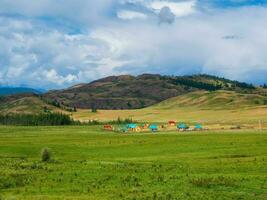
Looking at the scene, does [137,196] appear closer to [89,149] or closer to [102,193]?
[102,193]

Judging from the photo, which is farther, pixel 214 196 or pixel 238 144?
pixel 238 144

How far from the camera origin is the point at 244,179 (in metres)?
43.7

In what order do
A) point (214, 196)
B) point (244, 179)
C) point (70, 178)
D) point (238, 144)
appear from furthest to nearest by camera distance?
1. point (238, 144)
2. point (70, 178)
3. point (244, 179)
4. point (214, 196)

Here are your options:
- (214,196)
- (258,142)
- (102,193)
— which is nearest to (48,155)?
(102,193)

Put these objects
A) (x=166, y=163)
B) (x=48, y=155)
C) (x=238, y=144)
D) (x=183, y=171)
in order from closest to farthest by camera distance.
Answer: (x=183, y=171) < (x=166, y=163) < (x=48, y=155) < (x=238, y=144)

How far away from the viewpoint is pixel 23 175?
A: 48.8m

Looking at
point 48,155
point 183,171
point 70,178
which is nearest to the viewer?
point 70,178

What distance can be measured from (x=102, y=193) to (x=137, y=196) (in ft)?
10.4

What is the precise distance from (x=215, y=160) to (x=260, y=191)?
76.4 feet

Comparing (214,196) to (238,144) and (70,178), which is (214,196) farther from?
(238,144)

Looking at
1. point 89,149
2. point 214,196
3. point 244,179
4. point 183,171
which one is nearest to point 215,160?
point 183,171

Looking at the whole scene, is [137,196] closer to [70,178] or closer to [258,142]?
[70,178]

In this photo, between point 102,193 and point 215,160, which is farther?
point 215,160

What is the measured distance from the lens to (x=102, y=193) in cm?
3806
